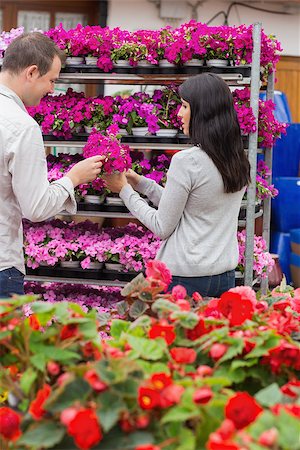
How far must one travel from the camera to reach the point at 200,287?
2.93 metres

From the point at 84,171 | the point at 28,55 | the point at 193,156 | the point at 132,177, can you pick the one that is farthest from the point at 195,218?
the point at 28,55

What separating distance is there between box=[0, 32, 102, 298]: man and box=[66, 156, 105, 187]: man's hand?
3.6 inches

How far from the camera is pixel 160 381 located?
113 centimetres

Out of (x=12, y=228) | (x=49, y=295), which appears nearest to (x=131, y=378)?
(x=12, y=228)

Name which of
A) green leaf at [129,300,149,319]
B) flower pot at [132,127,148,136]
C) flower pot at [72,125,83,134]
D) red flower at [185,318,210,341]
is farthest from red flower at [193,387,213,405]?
flower pot at [72,125,83,134]

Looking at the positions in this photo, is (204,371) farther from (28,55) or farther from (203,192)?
(28,55)

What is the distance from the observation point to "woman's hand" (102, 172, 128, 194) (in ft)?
11.0

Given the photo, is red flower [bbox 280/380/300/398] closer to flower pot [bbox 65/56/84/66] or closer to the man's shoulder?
the man's shoulder

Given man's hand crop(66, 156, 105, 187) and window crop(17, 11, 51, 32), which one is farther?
window crop(17, 11, 51, 32)

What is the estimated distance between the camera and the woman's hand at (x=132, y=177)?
3.50 m

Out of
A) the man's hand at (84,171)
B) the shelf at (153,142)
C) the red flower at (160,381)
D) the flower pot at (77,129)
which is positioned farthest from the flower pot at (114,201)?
the red flower at (160,381)

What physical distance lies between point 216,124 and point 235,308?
4.95 feet

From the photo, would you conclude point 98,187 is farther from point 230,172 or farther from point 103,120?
point 230,172

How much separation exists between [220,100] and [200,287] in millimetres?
702
